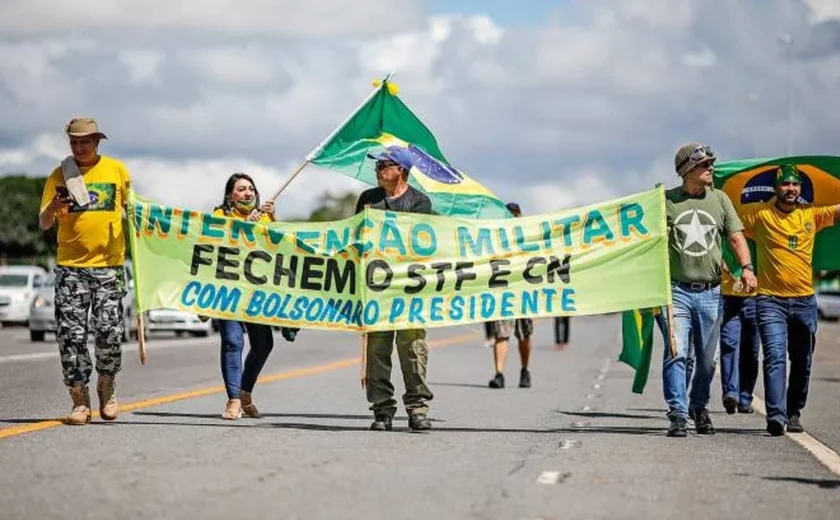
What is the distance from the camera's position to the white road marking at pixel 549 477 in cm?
921

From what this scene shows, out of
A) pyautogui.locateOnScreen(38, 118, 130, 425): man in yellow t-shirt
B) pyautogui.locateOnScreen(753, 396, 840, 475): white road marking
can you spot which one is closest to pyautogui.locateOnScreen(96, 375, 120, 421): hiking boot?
pyautogui.locateOnScreen(38, 118, 130, 425): man in yellow t-shirt

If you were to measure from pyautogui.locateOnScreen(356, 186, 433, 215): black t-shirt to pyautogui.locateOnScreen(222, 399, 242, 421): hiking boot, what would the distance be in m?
1.88

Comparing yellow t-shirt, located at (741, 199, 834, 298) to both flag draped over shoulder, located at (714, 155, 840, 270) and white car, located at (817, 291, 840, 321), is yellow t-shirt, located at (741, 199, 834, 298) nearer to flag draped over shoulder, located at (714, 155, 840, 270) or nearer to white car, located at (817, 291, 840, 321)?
flag draped over shoulder, located at (714, 155, 840, 270)

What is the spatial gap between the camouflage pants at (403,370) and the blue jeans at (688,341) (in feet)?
5.69

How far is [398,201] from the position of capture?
12.5m

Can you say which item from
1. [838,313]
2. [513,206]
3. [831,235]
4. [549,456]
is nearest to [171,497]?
[549,456]

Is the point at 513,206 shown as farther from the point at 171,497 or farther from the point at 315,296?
the point at 171,497

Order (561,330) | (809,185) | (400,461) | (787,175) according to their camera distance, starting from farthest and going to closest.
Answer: (561,330) < (809,185) < (787,175) < (400,461)

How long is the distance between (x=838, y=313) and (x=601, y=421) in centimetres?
5869

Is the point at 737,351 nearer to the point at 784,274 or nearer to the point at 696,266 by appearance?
the point at 784,274

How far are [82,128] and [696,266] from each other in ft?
14.7

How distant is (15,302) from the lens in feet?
156

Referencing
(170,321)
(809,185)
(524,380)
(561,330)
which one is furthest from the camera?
(170,321)

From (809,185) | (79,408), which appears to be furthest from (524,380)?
(79,408)
